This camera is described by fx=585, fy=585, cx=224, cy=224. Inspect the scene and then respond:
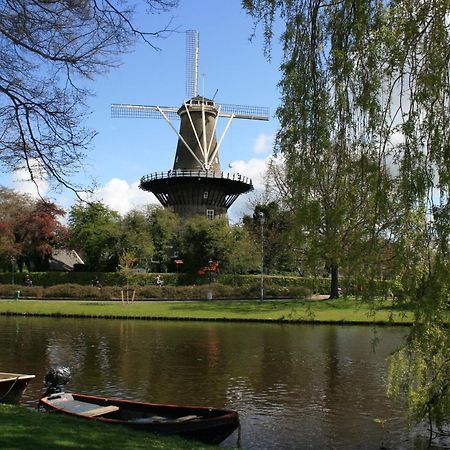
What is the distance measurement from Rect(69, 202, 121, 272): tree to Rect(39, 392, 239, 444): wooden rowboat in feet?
124

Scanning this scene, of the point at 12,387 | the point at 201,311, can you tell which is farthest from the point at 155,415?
the point at 201,311

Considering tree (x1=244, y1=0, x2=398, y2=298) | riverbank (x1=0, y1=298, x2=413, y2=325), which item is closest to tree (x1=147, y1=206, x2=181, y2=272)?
riverbank (x1=0, y1=298, x2=413, y2=325)

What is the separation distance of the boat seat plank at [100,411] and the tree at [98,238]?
125 ft

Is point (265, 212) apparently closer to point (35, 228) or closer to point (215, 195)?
point (215, 195)

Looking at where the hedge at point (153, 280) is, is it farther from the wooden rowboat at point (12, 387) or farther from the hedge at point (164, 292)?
the wooden rowboat at point (12, 387)

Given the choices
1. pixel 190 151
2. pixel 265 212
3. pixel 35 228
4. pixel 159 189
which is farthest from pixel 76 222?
pixel 265 212

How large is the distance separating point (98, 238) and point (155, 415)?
41.7 m

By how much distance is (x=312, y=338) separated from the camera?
Answer: 24031mm

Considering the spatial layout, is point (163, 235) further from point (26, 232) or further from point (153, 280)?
point (26, 232)

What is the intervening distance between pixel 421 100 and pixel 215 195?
49559 mm

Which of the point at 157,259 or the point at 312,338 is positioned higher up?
the point at 157,259

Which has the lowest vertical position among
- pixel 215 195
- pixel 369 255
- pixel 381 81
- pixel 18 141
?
pixel 369 255

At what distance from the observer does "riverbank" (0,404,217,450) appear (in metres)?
7.39

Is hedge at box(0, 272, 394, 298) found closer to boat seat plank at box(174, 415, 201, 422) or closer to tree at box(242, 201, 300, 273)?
tree at box(242, 201, 300, 273)
